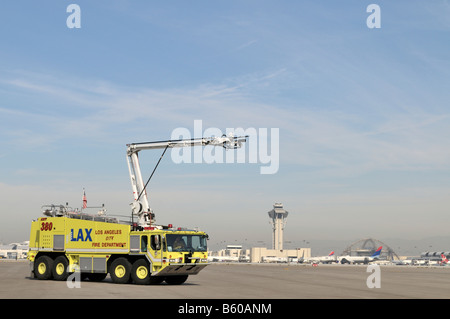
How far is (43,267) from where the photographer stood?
1209 inches

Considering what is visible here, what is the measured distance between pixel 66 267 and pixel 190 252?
7.39m

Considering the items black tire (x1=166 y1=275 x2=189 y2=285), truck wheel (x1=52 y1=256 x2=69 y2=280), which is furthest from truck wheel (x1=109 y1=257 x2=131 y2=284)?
truck wheel (x1=52 y1=256 x2=69 y2=280)

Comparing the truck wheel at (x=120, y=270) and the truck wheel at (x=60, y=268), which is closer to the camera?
the truck wheel at (x=120, y=270)

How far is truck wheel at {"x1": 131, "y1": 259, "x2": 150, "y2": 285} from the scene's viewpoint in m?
26.9

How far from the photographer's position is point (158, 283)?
2836 centimetres

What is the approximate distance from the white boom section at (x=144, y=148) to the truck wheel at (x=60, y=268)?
4.76 metres

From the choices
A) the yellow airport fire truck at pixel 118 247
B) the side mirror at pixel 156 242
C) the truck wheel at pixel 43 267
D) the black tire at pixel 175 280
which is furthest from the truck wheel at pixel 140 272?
the truck wheel at pixel 43 267

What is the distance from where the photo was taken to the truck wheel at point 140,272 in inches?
1060

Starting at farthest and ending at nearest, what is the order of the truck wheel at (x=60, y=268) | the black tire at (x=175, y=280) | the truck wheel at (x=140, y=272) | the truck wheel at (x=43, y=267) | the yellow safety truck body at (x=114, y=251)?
the truck wheel at (x=43, y=267), the truck wheel at (x=60, y=268), the black tire at (x=175, y=280), the truck wheel at (x=140, y=272), the yellow safety truck body at (x=114, y=251)

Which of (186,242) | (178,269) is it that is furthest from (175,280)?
(186,242)

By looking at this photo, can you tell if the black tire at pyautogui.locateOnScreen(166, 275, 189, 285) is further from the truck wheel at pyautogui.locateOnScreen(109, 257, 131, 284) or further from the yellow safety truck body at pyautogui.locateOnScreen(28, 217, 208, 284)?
the truck wheel at pyautogui.locateOnScreen(109, 257, 131, 284)

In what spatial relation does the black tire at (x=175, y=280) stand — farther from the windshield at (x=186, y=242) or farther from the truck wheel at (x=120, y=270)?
the truck wheel at (x=120, y=270)
